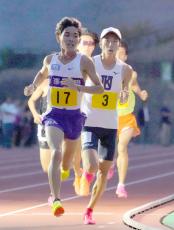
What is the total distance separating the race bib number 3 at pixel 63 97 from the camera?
10383mm

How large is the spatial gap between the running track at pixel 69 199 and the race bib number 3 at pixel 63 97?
1.21 meters

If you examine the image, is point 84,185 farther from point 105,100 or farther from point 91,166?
point 105,100

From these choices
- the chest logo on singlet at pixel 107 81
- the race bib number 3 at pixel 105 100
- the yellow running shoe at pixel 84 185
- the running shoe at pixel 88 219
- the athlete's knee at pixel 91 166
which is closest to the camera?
the athlete's knee at pixel 91 166

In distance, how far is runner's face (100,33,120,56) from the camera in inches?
435

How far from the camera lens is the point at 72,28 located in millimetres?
10359

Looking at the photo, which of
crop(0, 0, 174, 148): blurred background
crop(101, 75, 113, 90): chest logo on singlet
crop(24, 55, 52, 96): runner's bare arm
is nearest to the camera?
crop(24, 55, 52, 96): runner's bare arm

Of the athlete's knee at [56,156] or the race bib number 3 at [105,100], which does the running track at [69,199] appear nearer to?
the athlete's knee at [56,156]

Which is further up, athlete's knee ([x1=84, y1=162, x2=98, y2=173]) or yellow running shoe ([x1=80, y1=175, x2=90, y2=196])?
athlete's knee ([x1=84, y1=162, x2=98, y2=173])

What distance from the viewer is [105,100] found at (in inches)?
447

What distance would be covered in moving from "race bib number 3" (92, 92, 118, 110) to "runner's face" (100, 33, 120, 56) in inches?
18.5

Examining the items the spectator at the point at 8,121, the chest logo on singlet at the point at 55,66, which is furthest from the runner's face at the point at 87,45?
the spectator at the point at 8,121

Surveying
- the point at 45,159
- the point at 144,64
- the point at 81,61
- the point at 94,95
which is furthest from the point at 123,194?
the point at 144,64

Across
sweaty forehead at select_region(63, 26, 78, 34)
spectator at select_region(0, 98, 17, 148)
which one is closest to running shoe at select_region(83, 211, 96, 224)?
sweaty forehead at select_region(63, 26, 78, 34)

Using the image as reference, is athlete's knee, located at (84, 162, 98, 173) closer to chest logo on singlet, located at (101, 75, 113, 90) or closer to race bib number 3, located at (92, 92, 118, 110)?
race bib number 3, located at (92, 92, 118, 110)
